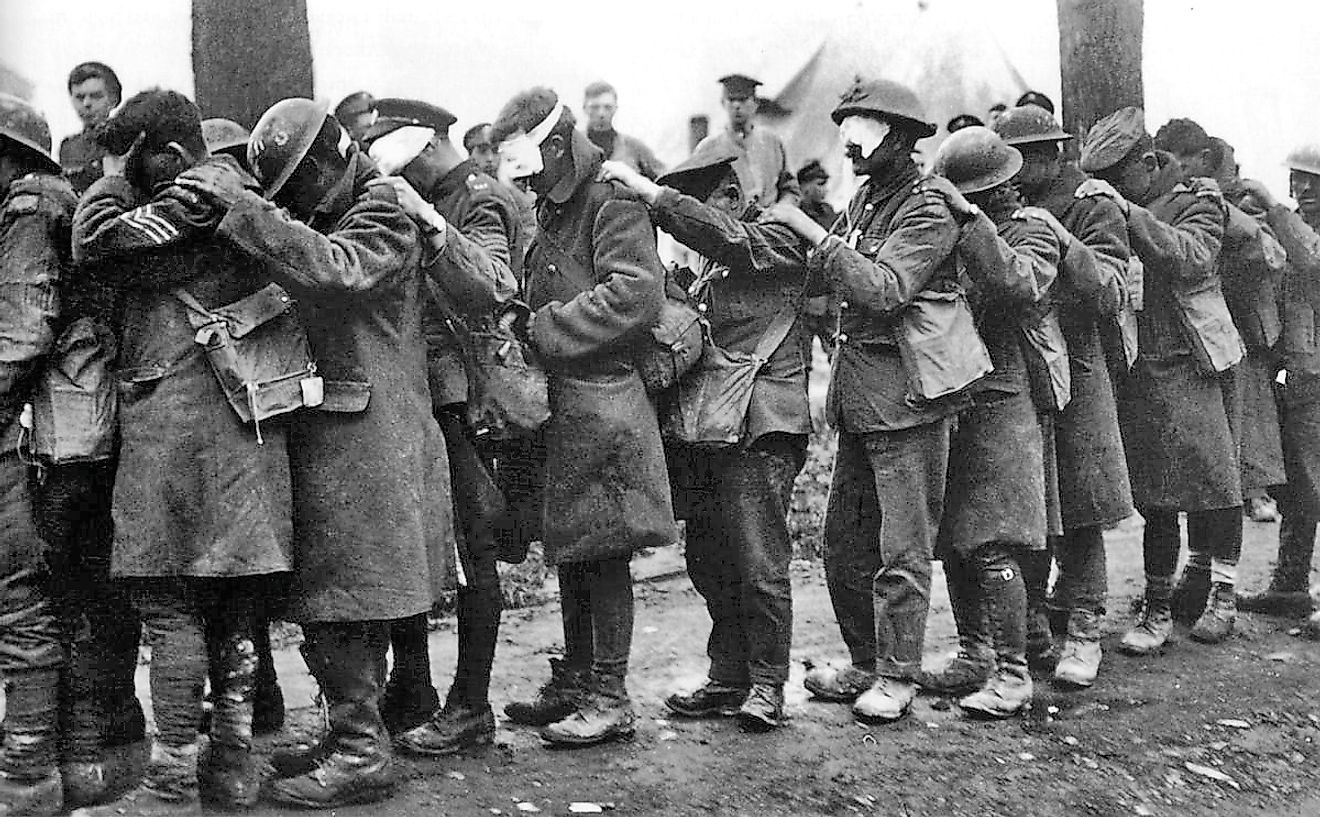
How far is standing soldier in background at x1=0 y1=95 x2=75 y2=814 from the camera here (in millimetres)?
3848

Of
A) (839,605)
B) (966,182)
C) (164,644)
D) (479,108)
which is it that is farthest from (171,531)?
(479,108)

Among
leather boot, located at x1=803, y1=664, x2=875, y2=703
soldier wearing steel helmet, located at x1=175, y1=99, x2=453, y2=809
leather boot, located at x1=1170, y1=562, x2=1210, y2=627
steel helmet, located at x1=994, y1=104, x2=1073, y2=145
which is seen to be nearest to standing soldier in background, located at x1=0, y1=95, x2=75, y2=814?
soldier wearing steel helmet, located at x1=175, y1=99, x2=453, y2=809

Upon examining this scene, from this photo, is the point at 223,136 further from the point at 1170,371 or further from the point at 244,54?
the point at 1170,371

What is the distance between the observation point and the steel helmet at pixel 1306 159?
22.2ft

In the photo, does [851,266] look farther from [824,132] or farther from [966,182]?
[824,132]

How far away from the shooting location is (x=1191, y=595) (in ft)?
21.1

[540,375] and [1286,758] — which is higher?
[540,375]

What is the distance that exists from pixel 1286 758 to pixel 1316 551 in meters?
3.92

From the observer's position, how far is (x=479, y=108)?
8.03m

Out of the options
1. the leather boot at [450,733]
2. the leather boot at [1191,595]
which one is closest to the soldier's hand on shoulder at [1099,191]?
the leather boot at [1191,595]

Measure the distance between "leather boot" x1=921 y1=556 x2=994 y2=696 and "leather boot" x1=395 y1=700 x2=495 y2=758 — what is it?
6.01 feet

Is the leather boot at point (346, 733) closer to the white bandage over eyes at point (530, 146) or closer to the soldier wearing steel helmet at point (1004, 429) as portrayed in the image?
the white bandage over eyes at point (530, 146)

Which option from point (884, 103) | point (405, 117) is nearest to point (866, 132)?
point (884, 103)

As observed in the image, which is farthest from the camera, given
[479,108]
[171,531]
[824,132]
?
[824,132]
